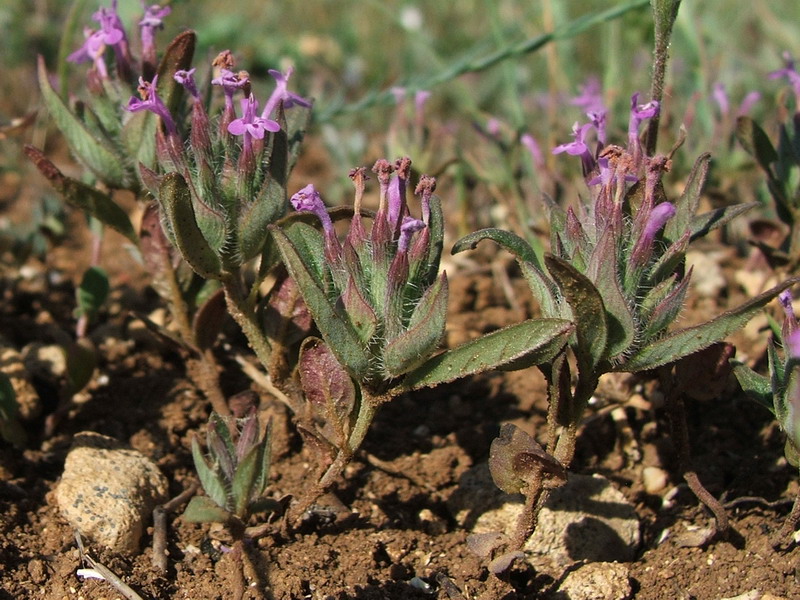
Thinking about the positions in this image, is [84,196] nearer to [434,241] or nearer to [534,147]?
[434,241]

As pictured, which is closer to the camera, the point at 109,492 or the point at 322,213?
the point at 322,213

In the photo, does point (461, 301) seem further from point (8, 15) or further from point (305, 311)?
point (8, 15)

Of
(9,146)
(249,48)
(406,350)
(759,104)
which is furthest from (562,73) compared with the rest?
(406,350)

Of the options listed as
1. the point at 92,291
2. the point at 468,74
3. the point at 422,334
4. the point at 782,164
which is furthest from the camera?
the point at 468,74

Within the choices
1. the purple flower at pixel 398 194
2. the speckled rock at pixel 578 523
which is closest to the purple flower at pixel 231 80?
the purple flower at pixel 398 194

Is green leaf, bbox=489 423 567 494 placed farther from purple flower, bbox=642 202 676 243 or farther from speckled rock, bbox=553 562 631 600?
purple flower, bbox=642 202 676 243

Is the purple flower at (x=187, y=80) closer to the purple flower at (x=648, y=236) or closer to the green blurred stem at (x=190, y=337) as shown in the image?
the green blurred stem at (x=190, y=337)

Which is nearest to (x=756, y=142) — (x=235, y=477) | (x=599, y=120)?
(x=599, y=120)
